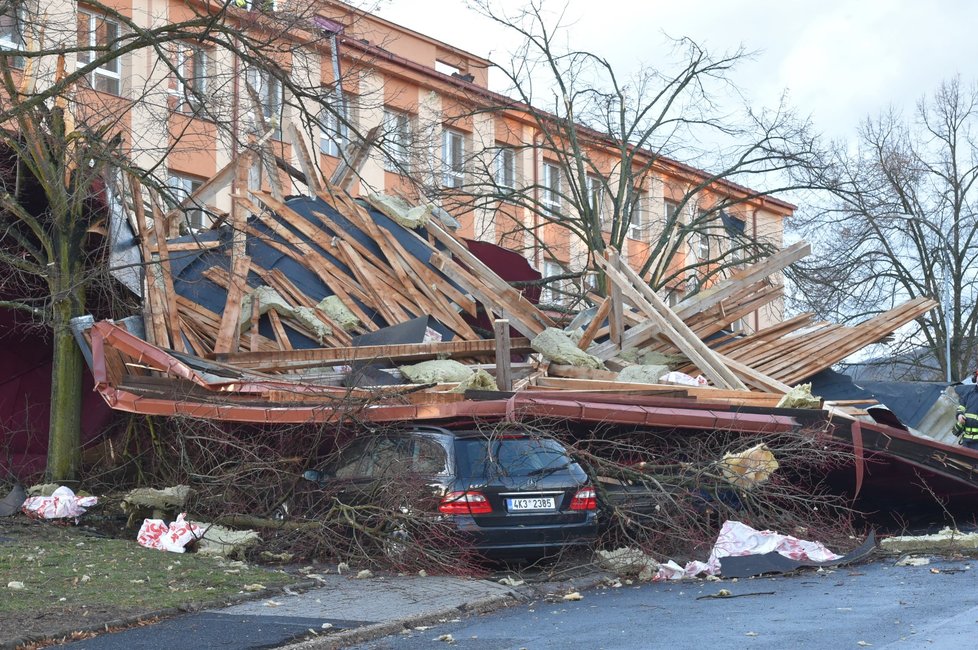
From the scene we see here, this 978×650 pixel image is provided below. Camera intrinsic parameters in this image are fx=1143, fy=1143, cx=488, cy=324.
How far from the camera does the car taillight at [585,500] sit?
36.1 feet

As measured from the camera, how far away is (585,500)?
36.3ft

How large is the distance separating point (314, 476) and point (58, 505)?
3.91 m

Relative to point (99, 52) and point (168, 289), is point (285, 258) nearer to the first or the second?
point (168, 289)

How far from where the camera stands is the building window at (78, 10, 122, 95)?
13.7 m

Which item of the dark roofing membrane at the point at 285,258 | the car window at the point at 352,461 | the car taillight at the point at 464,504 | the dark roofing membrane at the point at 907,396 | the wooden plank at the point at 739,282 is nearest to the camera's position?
the car taillight at the point at 464,504

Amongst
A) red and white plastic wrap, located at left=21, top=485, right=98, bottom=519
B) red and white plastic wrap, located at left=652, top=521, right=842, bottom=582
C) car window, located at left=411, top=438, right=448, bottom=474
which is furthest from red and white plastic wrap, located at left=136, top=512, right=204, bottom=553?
red and white plastic wrap, located at left=652, top=521, right=842, bottom=582

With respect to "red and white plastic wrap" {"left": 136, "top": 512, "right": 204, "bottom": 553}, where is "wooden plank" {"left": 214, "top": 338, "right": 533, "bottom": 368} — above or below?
above

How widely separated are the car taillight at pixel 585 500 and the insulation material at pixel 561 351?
4.36 metres

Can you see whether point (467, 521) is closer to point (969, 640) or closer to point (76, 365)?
point (969, 640)

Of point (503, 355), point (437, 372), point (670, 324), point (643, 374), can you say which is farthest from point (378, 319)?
point (670, 324)

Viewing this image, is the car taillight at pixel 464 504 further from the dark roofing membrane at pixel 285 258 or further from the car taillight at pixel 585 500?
the dark roofing membrane at pixel 285 258

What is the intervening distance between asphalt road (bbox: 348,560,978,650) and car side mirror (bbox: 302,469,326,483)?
3.00 metres

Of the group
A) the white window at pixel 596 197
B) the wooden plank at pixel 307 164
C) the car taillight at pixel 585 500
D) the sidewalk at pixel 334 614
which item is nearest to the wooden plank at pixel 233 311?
the wooden plank at pixel 307 164

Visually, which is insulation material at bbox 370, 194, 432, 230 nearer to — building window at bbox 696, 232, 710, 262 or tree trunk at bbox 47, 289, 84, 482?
tree trunk at bbox 47, 289, 84, 482
